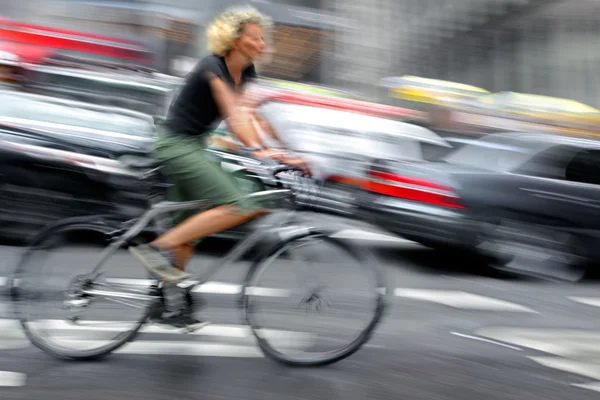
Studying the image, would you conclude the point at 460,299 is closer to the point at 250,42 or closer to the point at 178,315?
the point at 178,315

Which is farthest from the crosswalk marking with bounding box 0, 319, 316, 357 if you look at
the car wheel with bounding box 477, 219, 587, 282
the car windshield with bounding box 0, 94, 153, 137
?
the car wheel with bounding box 477, 219, 587, 282

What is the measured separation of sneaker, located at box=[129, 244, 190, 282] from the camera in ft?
15.0

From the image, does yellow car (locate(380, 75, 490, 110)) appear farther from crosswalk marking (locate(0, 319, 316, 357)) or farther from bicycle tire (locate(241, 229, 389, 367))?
bicycle tire (locate(241, 229, 389, 367))

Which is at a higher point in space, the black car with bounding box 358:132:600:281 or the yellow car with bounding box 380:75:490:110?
the black car with bounding box 358:132:600:281

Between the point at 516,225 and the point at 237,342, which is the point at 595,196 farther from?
the point at 237,342

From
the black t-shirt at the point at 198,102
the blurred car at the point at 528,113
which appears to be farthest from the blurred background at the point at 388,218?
the blurred car at the point at 528,113

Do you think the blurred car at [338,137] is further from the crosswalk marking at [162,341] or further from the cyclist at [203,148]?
the cyclist at [203,148]

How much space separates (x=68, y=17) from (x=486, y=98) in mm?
10964

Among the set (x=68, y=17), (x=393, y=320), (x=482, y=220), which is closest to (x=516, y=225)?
(x=482, y=220)

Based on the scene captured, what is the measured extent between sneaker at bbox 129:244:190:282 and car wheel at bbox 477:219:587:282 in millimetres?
3597

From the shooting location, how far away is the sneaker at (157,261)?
457cm

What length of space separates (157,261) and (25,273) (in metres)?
0.63

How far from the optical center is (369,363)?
4758 mm

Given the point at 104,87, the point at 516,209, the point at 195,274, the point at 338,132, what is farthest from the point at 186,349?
the point at 104,87
